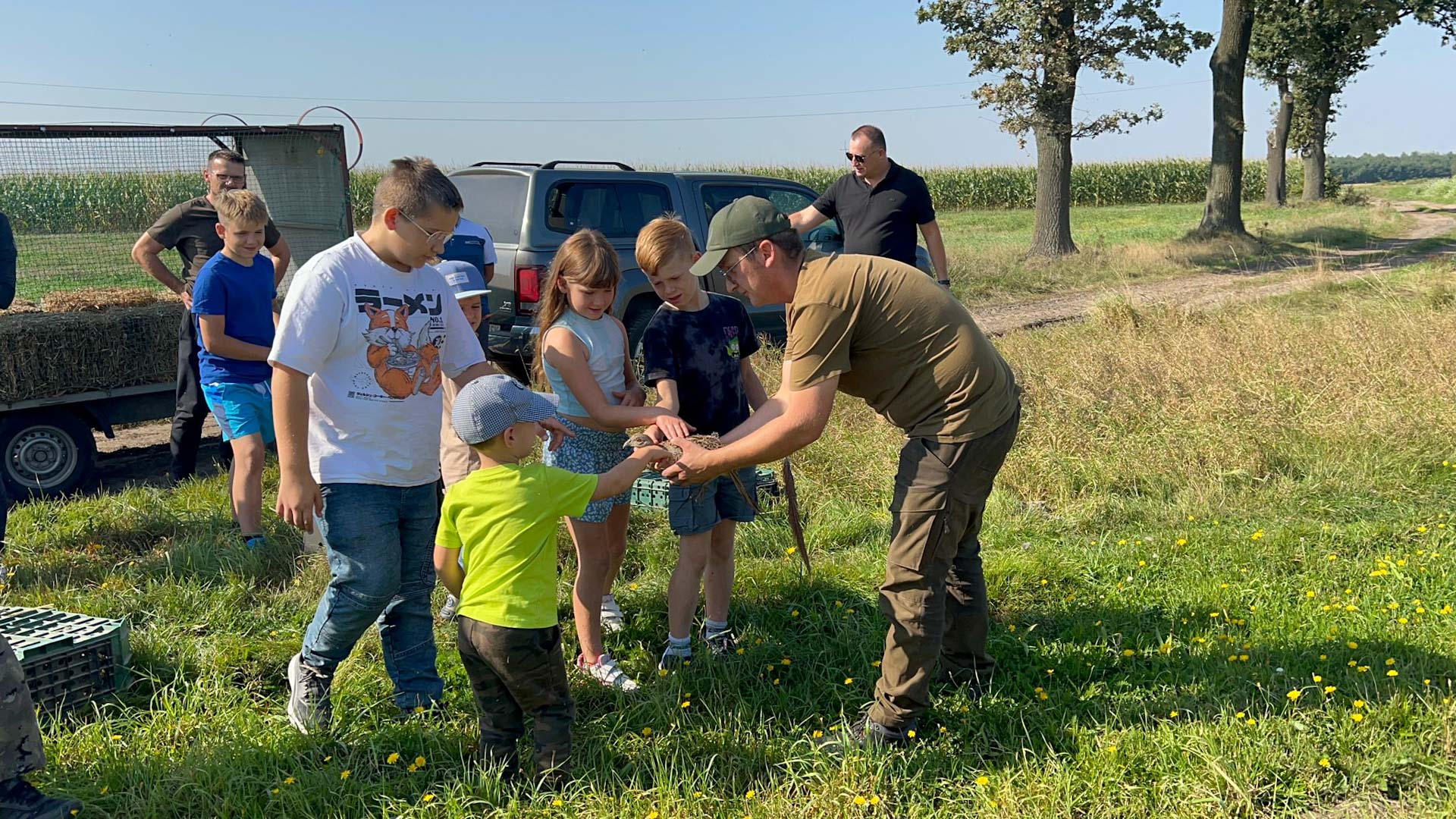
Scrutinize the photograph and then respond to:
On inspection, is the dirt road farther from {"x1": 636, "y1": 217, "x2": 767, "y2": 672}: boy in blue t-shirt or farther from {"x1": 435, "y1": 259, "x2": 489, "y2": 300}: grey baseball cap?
{"x1": 636, "y1": 217, "x2": 767, "y2": 672}: boy in blue t-shirt

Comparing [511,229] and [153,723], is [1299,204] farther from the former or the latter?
[153,723]

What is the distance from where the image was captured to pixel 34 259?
7.79m

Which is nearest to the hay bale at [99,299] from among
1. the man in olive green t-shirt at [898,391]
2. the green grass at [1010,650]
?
the green grass at [1010,650]

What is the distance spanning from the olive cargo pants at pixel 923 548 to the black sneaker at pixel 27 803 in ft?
7.64

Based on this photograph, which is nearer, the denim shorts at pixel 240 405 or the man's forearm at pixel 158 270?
the denim shorts at pixel 240 405

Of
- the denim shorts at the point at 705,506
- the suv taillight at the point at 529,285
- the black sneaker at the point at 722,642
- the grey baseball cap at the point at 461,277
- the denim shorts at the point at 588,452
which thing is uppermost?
the grey baseball cap at the point at 461,277

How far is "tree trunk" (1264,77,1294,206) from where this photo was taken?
38.1m

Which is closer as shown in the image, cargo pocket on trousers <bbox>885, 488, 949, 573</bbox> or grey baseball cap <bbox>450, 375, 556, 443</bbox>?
grey baseball cap <bbox>450, 375, 556, 443</bbox>

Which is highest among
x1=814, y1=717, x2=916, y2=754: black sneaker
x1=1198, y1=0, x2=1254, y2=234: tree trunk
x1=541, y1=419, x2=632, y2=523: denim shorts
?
x1=1198, y1=0, x2=1254, y2=234: tree trunk

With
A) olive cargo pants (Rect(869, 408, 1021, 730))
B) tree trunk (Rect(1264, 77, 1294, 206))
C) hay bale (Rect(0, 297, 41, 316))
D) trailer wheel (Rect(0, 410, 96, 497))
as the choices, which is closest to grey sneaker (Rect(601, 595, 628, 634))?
olive cargo pants (Rect(869, 408, 1021, 730))

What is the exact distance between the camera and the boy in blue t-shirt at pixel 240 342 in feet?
16.4

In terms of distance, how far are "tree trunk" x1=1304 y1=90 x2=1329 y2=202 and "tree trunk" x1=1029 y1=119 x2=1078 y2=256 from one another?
25.6m

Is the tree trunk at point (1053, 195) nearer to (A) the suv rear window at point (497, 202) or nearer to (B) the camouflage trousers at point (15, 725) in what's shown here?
(A) the suv rear window at point (497, 202)

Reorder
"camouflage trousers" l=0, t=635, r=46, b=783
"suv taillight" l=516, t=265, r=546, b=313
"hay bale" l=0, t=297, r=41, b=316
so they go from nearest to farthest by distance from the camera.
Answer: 1. "camouflage trousers" l=0, t=635, r=46, b=783
2. "hay bale" l=0, t=297, r=41, b=316
3. "suv taillight" l=516, t=265, r=546, b=313
